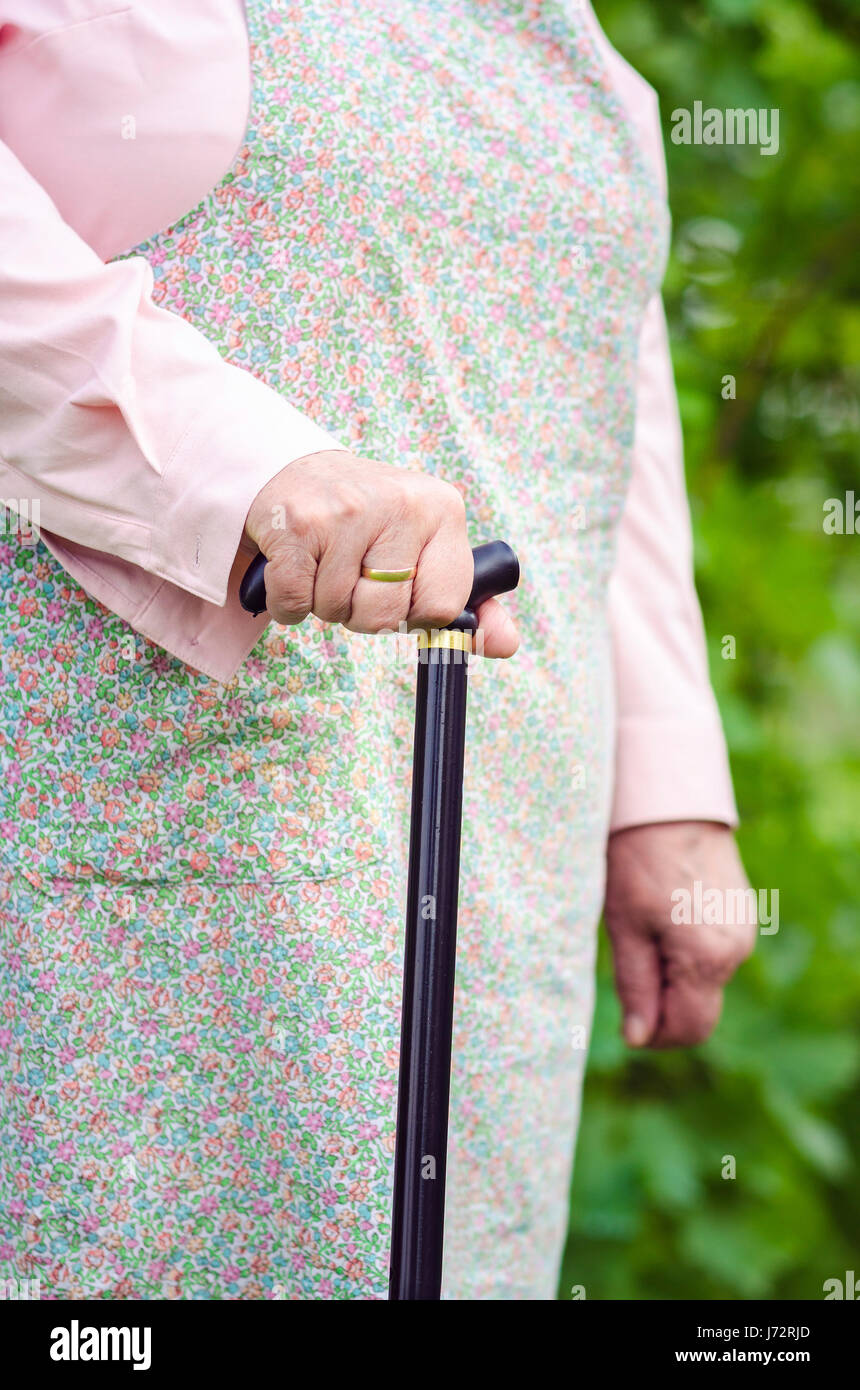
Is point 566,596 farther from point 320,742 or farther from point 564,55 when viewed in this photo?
point 564,55

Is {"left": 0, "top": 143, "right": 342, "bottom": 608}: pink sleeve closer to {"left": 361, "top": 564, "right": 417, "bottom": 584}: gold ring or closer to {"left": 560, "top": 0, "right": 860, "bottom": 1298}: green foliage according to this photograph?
{"left": 361, "top": 564, "right": 417, "bottom": 584}: gold ring

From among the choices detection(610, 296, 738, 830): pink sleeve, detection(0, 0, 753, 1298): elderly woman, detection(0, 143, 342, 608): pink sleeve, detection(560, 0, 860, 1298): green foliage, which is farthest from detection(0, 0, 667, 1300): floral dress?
detection(560, 0, 860, 1298): green foliage

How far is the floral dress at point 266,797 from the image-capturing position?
34.0 inches

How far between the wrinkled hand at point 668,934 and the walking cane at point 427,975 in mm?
518

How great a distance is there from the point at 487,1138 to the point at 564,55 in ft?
2.59

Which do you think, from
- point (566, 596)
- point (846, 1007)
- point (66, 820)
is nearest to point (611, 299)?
point (566, 596)

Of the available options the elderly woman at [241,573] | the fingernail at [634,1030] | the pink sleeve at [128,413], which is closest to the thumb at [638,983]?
the fingernail at [634,1030]

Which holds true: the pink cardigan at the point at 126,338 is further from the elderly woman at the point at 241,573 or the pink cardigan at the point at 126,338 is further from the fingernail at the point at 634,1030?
Result: the fingernail at the point at 634,1030

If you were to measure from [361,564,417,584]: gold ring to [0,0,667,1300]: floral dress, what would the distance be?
6.1 inches

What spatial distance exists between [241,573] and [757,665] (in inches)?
53.3

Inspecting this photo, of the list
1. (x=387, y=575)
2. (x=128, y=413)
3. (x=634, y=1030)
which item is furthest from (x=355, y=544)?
(x=634, y=1030)

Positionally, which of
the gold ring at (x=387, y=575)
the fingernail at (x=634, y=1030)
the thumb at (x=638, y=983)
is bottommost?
the fingernail at (x=634, y=1030)

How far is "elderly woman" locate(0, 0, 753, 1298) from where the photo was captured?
2.49 ft

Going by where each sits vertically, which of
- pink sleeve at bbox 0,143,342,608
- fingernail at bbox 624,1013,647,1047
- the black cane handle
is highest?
pink sleeve at bbox 0,143,342,608
